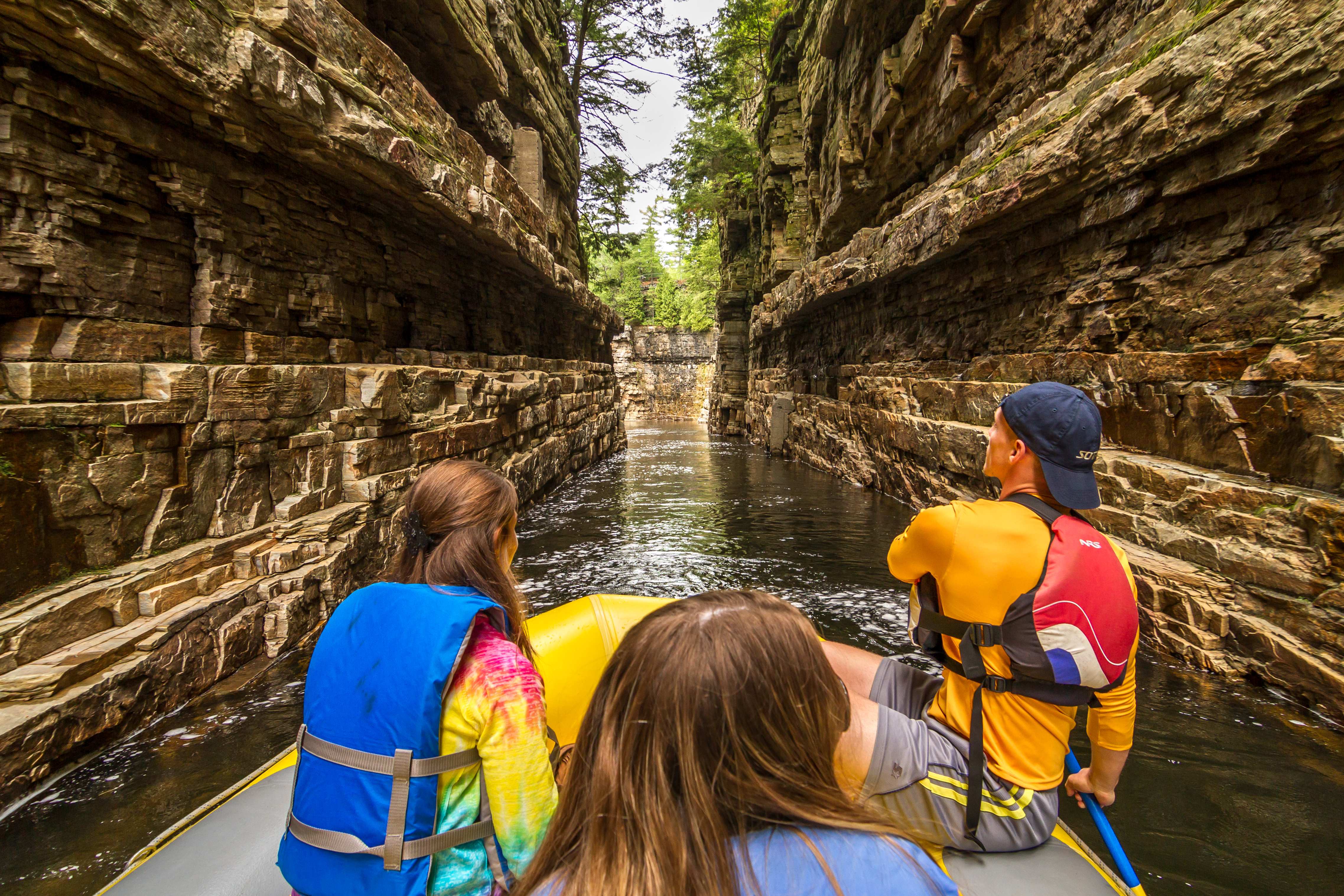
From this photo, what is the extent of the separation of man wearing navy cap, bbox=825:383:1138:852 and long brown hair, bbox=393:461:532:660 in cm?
106

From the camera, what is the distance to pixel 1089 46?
6098mm

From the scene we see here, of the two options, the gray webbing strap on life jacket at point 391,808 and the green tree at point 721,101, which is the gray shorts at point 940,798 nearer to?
the gray webbing strap on life jacket at point 391,808

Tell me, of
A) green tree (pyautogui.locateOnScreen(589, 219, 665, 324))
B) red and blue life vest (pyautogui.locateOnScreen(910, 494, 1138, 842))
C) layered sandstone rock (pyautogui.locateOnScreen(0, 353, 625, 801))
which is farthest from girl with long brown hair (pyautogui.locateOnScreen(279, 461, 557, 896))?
green tree (pyautogui.locateOnScreen(589, 219, 665, 324))

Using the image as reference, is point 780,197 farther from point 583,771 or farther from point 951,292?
point 583,771

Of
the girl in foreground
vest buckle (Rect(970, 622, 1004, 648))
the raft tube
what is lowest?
the raft tube

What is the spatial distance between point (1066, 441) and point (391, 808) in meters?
1.94

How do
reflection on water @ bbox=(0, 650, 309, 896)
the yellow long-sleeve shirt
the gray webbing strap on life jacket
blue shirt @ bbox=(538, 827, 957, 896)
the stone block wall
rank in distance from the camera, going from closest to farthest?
blue shirt @ bbox=(538, 827, 957, 896) < the gray webbing strap on life jacket < the yellow long-sleeve shirt < reflection on water @ bbox=(0, 650, 309, 896) < the stone block wall

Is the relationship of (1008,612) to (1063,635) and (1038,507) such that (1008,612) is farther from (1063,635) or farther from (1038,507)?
(1038,507)

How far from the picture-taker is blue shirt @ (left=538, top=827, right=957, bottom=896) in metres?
0.73

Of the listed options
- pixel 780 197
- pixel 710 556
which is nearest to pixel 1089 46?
pixel 710 556

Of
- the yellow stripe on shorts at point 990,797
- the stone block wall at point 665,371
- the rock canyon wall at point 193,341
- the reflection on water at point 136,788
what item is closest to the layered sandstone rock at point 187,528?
the rock canyon wall at point 193,341

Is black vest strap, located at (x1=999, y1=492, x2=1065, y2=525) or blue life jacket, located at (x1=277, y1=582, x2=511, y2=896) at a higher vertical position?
black vest strap, located at (x1=999, y1=492, x2=1065, y2=525)

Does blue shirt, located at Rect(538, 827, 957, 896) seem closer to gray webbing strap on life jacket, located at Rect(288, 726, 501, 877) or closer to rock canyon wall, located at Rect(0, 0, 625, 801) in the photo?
gray webbing strap on life jacket, located at Rect(288, 726, 501, 877)

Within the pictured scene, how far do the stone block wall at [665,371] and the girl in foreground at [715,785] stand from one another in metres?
30.2
